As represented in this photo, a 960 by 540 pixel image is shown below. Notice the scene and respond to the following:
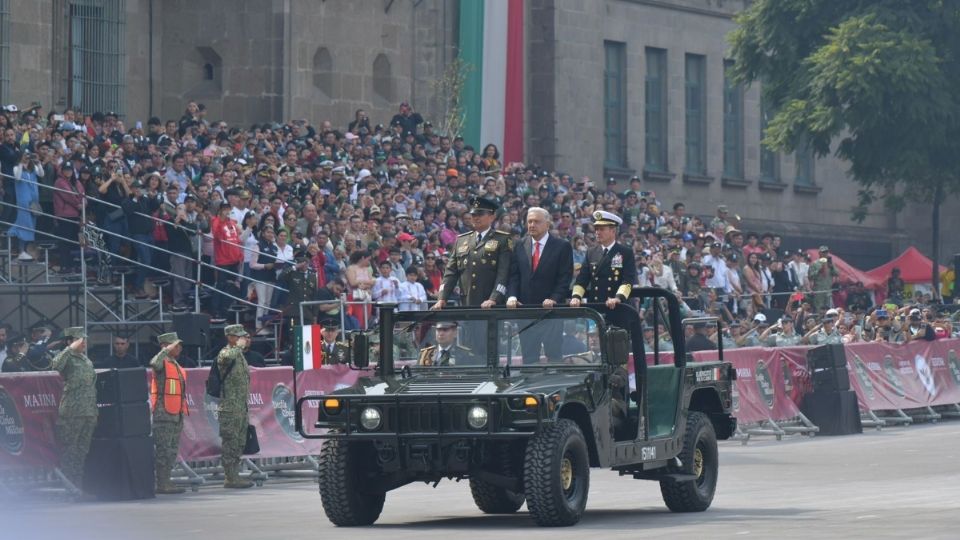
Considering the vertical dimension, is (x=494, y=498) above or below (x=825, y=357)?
below

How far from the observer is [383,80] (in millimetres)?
43656

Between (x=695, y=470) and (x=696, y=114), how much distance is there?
121 ft

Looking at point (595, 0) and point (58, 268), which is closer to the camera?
point (58, 268)

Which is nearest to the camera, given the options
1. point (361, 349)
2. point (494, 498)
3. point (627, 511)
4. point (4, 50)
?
point (361, 349)

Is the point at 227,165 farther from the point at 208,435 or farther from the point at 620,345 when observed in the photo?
the point at 620,345

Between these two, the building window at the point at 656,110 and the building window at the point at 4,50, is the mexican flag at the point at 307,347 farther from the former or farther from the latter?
the building window at the point at 656,110

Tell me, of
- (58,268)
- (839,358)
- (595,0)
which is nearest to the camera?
(58,268)

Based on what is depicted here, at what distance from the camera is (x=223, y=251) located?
29438 mm

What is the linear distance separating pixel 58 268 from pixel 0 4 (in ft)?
25.9

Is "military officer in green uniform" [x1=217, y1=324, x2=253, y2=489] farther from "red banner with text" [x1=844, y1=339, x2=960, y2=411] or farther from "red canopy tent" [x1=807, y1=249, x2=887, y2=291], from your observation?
"red canopy tent" [x1=807, y1=249, x2=887, y2=291]

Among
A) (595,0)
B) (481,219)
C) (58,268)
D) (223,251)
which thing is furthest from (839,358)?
(595,0)

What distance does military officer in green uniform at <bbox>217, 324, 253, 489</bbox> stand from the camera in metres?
22.5

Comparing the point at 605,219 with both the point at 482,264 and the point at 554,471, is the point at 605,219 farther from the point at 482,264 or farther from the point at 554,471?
the point at 554,471

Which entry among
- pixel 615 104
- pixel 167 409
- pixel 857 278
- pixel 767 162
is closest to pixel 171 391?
pixel 167 409
